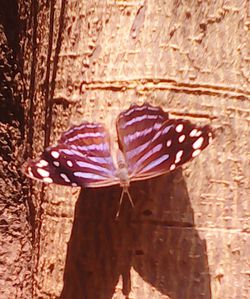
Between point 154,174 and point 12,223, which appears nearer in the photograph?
point 154,174

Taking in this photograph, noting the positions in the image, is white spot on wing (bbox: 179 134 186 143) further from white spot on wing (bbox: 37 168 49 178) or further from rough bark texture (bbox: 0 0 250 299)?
white spot on wing (bbox: 37 168 49 178)

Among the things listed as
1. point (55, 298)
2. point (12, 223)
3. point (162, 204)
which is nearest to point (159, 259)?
point (162, 204)

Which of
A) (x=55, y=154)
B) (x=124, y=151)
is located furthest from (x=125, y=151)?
(x=55, y=154)

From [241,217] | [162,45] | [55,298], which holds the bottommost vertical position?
[55,298]

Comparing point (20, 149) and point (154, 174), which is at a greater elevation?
point (20, 149)

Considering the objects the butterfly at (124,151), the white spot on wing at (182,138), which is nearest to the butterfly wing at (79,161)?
the butterfly at (124,151)

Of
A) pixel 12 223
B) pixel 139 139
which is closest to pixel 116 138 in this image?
pixel 139 139

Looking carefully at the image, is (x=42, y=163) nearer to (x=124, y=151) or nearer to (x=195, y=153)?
(x=124, y=151)

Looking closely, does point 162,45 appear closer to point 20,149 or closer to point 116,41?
point 116,41

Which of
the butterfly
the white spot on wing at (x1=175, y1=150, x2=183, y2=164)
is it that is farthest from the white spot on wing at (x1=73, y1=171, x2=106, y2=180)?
the white spot on wing at (x1=175, y1=150, x2=183, y2=164)
